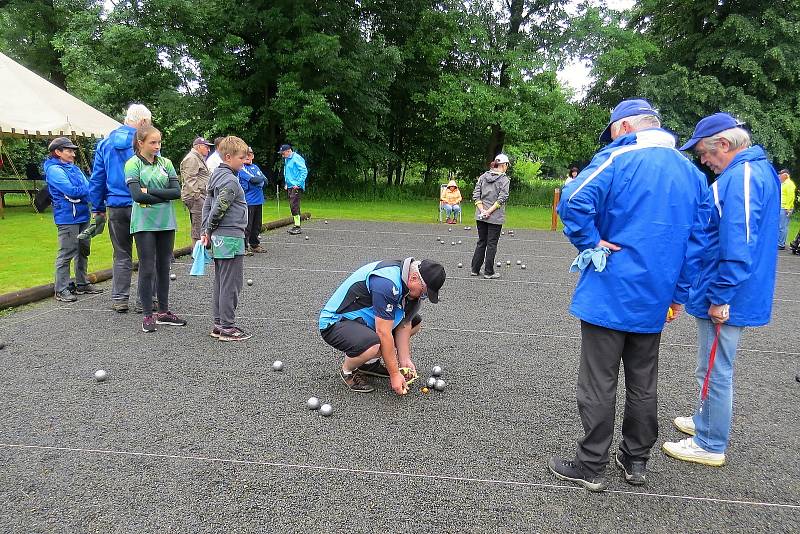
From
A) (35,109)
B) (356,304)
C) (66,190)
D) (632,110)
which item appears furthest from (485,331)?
(35,109)

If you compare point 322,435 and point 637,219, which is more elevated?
point 637,219

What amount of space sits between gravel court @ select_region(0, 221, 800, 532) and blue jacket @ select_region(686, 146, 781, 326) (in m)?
1.11

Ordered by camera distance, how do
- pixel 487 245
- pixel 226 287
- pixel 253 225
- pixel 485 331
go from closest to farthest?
pixel 226 287 < pixel 485 331 < pixel 487 245 < pixel 253 225

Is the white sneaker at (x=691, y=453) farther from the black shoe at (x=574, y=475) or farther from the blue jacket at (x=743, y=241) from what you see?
the blue jacket at (x=743, y=241)

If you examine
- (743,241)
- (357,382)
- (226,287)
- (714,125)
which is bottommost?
(357,382)

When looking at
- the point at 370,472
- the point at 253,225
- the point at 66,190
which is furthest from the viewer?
the point at 253,225

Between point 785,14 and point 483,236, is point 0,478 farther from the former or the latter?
point 785,14

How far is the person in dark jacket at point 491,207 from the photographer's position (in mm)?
8828

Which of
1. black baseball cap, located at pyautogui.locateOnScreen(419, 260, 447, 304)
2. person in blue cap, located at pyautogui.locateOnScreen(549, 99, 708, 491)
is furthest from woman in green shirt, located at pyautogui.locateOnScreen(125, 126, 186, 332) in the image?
person in blue cap, located at pyautogui.locateOnScreen(549, 99, 708, 491)

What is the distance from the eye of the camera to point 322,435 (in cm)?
373

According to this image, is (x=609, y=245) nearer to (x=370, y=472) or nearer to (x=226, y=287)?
(x=370, y=472)

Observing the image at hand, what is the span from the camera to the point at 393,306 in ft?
12.9

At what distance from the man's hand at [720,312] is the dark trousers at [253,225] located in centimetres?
860

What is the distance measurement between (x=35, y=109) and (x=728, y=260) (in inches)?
609
